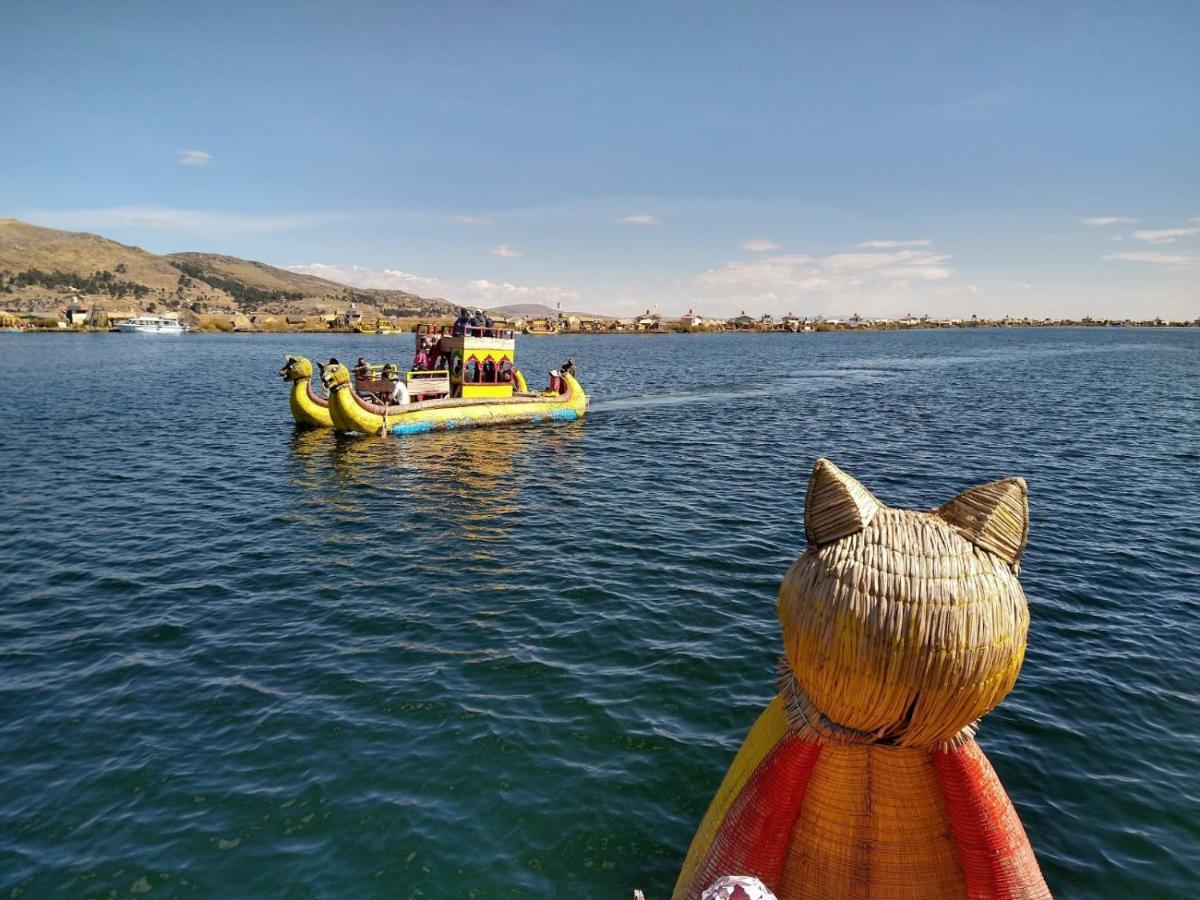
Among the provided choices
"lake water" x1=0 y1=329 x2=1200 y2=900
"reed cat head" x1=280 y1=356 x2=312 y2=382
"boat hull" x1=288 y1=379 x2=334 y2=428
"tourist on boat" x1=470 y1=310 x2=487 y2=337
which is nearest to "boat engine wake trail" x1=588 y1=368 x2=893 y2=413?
"tourist on boat" x1=470 y1=310 x2=487 y2=337

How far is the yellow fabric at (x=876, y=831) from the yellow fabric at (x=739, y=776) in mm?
356

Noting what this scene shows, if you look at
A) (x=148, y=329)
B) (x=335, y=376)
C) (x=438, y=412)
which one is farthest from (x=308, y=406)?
(x=148, y=329)

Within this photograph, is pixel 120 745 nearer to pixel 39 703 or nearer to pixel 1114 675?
pixel 39 703

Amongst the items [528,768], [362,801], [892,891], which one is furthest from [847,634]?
[362,801]

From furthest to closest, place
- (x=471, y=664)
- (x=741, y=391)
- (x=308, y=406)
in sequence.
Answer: (x=741, y=391) → (x=308, y=406) → (x=471, y=664)

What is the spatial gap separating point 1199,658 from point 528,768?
11117 millimetres

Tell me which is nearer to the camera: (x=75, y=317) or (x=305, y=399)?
(x=305, y=399)

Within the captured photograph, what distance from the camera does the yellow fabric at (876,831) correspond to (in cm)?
428

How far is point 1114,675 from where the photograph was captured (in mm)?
10328

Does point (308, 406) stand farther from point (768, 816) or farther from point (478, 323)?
point (768, 816)

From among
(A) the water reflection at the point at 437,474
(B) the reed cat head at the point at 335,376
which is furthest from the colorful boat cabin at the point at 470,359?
(B) the reed cat head at the point at 335,376

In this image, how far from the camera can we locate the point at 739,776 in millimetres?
4832

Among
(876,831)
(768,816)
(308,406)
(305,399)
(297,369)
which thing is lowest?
(876,831)

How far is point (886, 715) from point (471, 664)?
26.8ft
